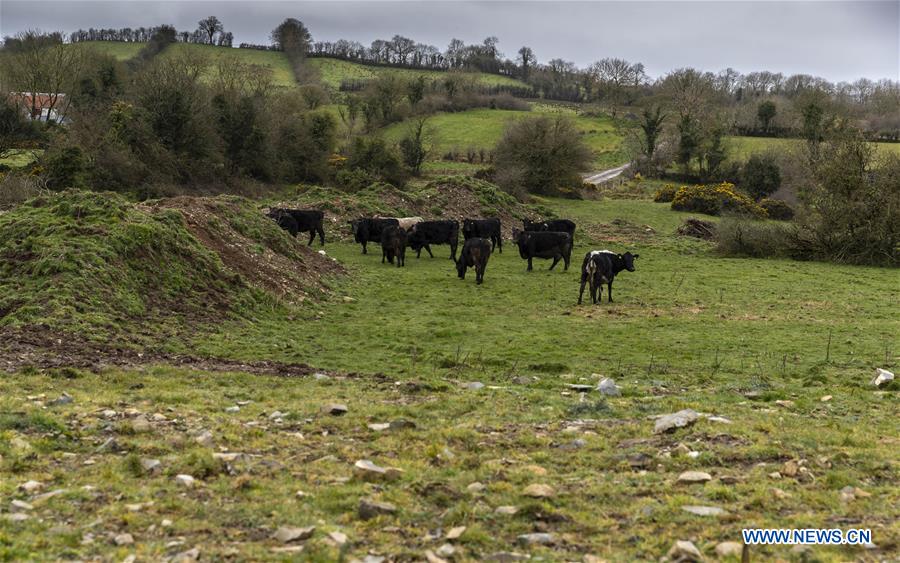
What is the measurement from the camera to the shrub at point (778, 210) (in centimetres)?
5628

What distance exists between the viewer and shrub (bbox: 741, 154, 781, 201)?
62406 millimetres

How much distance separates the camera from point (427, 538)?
6.09 metres

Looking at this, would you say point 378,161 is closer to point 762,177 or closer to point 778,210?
point 778,210

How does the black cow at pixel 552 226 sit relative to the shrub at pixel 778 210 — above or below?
below

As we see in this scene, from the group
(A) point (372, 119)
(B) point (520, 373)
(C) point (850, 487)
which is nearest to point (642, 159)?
(A) point (372, 119)

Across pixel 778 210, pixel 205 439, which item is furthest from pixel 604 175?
pixel 205 439

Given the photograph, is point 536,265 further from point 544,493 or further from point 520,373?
point 544,493

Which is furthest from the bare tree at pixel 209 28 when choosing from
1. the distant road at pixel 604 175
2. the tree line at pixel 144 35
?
the distant road at pixel 604 175

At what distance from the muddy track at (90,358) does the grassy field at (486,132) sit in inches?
2286

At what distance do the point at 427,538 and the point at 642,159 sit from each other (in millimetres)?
72860

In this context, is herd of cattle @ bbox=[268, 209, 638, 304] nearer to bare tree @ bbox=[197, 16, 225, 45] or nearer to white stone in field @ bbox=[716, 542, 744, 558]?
white stone in field @ bbox=[716, 542, 744, 558]

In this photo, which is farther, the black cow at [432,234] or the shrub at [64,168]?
the shrub at [64,168]

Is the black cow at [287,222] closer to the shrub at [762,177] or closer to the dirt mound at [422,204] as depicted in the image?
the dirt mound at [422,204]

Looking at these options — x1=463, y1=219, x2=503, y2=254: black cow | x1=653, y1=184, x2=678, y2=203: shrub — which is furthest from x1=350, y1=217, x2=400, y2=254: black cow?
x1=653, y1=184, x2=678, y2=203: shrub
